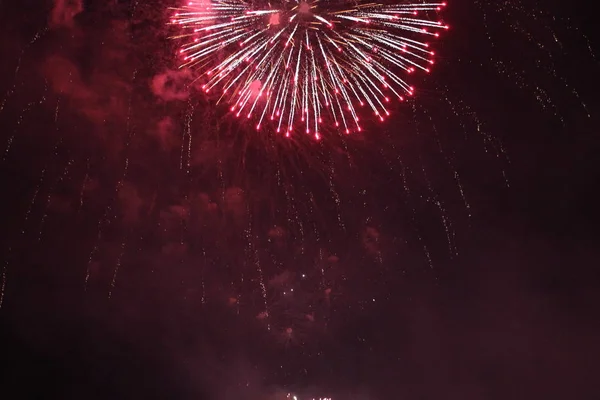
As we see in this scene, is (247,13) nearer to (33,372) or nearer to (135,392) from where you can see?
(33,372)

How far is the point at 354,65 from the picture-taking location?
8.95m

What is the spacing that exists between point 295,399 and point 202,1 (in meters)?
39.0

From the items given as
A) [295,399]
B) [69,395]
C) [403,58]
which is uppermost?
[295,399]

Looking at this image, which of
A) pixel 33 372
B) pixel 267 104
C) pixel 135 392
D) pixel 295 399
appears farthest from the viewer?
pixel 295 399

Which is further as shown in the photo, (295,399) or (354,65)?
(295,399)

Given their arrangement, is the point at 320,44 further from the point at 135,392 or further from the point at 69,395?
the point at 135,392

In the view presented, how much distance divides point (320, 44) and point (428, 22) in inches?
68.9

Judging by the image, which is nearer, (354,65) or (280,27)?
(280,27)

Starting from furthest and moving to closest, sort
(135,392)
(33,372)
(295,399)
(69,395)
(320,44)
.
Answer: (295,399)
(135,392)
(69,395)
(33,372)
(320,44)

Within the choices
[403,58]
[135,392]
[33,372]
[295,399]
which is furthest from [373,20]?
[295,399]

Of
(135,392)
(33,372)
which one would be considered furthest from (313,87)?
(135,392)

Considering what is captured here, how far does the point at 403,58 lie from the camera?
27.8ft

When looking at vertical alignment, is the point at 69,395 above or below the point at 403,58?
above

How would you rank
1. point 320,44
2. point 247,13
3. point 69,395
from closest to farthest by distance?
point 247,13, point 320,44, point 69,395
